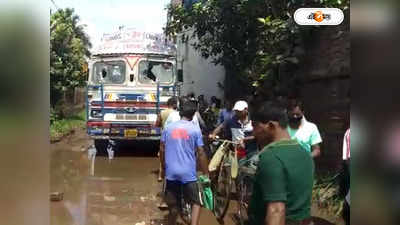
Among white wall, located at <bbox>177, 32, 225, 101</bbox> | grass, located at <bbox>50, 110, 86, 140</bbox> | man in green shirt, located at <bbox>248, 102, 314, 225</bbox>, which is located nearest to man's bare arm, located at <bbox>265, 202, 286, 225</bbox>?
man in green shirt, located at <bbox>248, 102, 314, 225</bbox>

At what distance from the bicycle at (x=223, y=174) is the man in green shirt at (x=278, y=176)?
310 centimetres

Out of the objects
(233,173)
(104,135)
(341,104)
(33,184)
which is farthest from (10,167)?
(104,135)

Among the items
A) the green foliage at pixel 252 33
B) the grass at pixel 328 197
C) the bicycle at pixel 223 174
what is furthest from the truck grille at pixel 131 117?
the grass at pixel 328 197

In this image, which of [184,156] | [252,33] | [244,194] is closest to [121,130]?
[252,33]

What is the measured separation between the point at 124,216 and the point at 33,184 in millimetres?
4287

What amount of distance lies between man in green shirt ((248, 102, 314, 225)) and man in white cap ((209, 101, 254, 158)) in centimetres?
321

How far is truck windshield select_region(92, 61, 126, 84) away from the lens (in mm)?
11742

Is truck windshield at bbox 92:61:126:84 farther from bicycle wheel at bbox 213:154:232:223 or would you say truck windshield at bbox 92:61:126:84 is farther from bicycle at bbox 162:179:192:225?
bicycle at bbox 162:179:192:225

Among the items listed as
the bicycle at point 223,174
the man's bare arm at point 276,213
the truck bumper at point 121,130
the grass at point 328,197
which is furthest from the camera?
the truck bumper at point 121,130

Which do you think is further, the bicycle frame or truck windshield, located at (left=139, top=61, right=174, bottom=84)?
truck windshield, located at (left=139, top=61, right=174, bottom=84)

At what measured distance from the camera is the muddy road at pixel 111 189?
6.54m

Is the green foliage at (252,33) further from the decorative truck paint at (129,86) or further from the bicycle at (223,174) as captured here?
the bicycle at (223,174)

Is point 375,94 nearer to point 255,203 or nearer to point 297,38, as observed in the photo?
point 255,203

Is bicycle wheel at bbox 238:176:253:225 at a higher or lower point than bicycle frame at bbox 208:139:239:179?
lower
